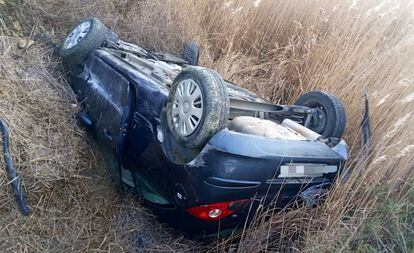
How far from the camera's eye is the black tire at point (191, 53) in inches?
178

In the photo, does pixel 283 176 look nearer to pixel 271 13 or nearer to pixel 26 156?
pixel 26 156

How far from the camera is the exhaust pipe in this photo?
293cm

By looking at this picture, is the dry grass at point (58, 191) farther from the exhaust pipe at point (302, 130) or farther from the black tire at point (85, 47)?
the exhaust pipe at point (302, 130)

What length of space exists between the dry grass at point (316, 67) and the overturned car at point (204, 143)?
0.25m

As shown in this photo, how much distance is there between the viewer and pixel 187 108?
263cm

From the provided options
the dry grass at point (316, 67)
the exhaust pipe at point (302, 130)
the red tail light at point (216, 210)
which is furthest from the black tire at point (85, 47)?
the red tail light at point (216, 210)

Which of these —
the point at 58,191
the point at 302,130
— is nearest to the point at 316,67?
the point at 302,130

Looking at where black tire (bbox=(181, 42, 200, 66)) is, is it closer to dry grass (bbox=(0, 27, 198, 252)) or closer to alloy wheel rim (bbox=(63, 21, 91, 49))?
alloy wheel rim (bbox=(63, 21, 91, 49))

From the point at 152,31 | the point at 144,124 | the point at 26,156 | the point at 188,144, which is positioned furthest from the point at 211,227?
the point at 152,31

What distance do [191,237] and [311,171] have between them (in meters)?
0.87

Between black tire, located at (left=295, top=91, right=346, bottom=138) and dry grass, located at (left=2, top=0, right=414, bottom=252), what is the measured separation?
0.90ft

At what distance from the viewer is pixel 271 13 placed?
5.17m

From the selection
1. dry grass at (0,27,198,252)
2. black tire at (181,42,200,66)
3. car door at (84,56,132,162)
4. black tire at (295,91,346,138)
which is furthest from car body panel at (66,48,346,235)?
black tire at (181,42,200,66)

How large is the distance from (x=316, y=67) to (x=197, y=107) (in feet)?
7.14
